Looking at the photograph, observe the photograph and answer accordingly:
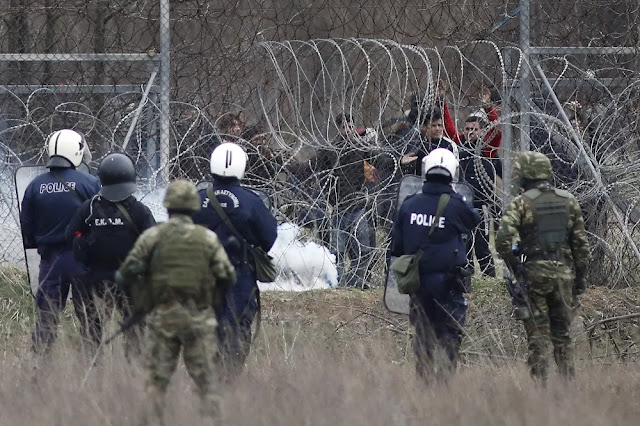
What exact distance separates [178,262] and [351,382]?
1.00 metres

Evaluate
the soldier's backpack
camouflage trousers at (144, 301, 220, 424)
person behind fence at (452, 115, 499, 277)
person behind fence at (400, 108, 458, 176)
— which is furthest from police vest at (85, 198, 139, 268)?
person behind fence at (452, 115, 499, 277)

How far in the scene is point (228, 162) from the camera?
7.38 meters

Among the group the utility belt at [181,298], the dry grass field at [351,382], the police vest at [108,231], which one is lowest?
the dry grass field at [351,382]

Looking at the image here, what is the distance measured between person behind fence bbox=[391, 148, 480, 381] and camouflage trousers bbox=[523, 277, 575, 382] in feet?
1.36

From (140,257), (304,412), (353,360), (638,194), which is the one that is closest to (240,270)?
(353,360)

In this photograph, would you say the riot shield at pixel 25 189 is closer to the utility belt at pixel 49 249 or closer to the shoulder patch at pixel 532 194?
the utility belt at pixel 49 249

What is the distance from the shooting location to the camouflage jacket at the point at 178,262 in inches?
237

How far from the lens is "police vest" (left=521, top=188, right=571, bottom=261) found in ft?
24.2

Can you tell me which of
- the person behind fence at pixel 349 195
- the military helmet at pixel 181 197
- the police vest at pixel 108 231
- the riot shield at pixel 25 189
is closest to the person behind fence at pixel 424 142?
the person behind fence at pixel 349 195

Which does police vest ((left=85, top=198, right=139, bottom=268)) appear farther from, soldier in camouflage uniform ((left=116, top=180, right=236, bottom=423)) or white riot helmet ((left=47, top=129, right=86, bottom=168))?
soldier in camouflage uniform ((left=116, top=180, right=236, bottom=423))

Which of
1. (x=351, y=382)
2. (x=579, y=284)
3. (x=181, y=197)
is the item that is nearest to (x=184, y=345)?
(x=181, y=197)

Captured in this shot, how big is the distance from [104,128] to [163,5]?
107 cm

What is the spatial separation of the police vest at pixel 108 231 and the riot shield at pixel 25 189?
1.01 m

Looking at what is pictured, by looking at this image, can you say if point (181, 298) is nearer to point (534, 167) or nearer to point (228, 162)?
point (228, 162)
